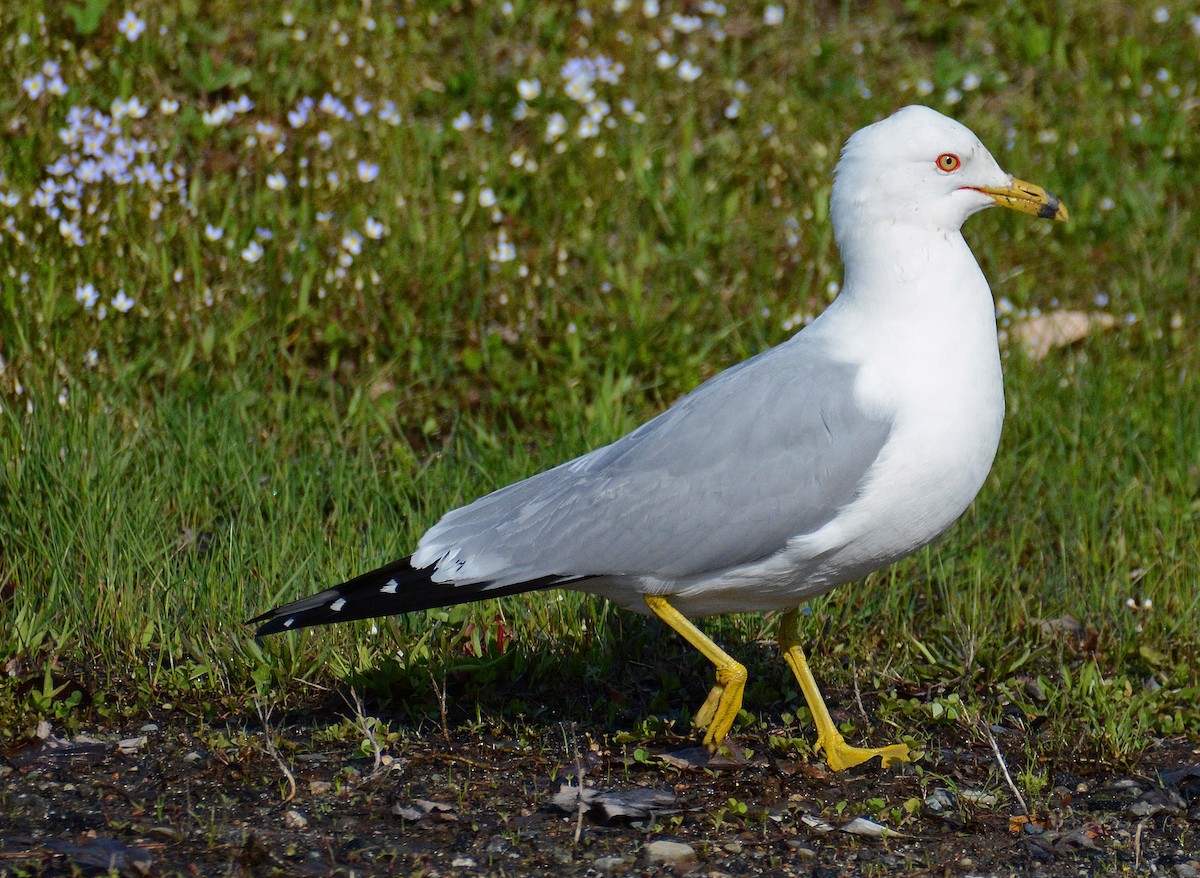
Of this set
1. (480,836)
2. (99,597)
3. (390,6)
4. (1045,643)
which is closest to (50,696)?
(99,597)

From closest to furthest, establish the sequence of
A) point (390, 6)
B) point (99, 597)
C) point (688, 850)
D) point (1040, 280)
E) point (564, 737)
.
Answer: point (688, 850) < point (564, 737) < point (99, 597) < point (1040, 280) < point (390, 6)

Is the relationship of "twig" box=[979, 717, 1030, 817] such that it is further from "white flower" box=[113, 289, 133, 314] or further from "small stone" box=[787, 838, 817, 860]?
"white flower" box=[113, 289, 133, 314]

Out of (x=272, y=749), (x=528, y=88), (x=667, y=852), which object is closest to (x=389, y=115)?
(x=528, y=88)

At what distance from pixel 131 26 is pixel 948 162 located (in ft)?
13.2

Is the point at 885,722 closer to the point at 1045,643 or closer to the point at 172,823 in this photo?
the point at 1045,643

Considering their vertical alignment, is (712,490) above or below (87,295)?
below

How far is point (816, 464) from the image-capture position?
357 cm

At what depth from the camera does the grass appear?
420 cm

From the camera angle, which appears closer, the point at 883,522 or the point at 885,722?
the point at 883,522

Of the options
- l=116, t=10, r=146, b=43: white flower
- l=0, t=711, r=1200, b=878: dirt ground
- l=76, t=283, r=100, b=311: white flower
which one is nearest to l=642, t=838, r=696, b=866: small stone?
l=0, t=711, r=1200, b=878: dirt ground

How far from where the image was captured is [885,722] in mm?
4133

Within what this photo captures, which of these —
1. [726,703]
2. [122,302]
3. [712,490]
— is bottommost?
[726,703]

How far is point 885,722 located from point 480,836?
4.33 ft

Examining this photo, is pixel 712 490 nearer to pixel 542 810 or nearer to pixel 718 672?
pixel 718 672
